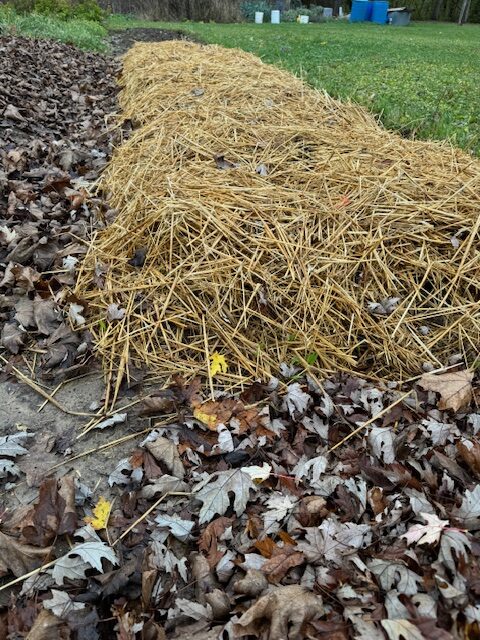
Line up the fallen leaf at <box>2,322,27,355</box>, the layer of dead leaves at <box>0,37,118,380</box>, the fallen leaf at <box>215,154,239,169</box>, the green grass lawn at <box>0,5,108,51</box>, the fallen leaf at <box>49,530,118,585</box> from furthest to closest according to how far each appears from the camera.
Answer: the green grass lawn at <box>0,5,108,51</box>, the fallen leaf at <box>215,154,239,169</box>, the layer of dead leaves at <box>0,37,118,380</box>, the fallen leaf at <box>2,322,27,355</box>, the fallen leaf at <box>49,530,118,585</box>

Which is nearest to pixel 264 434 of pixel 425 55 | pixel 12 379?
pixel 12 379

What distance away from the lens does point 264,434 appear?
1.81 m

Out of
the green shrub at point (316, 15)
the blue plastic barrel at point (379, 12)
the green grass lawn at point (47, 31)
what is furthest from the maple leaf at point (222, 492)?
the blue plastic barrel at point (379, 12)

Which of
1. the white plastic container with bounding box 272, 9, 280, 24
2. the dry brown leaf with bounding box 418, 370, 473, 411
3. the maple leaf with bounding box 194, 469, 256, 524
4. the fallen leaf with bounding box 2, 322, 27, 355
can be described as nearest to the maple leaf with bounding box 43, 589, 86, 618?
the maple leaf with bounding box 194, 469, 256, 524

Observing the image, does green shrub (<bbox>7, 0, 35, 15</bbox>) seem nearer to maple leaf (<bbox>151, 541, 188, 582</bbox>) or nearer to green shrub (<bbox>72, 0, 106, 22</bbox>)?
green shrub (<bbox>72, 0, 106, 22</bbox>)

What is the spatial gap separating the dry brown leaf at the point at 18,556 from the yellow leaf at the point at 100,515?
5.4 inches

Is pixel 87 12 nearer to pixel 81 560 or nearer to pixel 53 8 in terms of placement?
pixel 53 8

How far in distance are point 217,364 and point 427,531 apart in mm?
993

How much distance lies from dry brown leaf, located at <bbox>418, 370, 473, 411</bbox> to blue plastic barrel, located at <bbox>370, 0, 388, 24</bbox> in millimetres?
25095

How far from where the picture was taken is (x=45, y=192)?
10.9ft

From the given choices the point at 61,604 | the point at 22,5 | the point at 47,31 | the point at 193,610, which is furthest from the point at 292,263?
the point at 22,5

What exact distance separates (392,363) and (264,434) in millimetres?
647

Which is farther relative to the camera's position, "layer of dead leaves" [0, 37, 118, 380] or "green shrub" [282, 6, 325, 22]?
"green shrub" [282, 6, 325, 22]

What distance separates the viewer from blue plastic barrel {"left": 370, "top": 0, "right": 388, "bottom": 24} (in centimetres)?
2222
